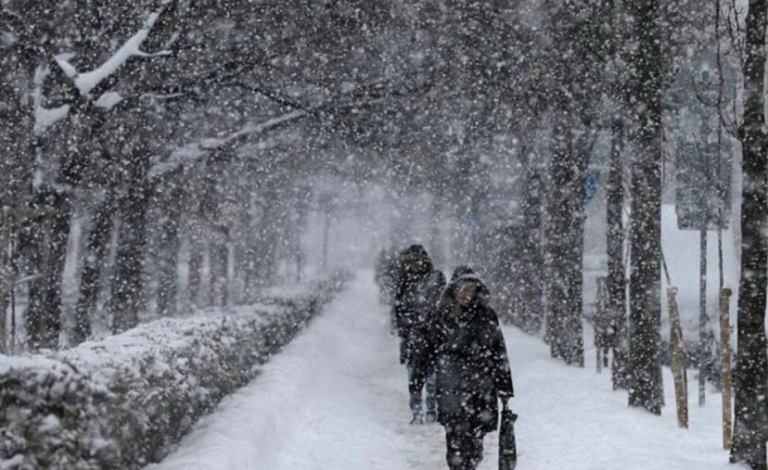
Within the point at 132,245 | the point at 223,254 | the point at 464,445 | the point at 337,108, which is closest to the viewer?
the point at 464,445

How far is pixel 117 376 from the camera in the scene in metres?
6.56

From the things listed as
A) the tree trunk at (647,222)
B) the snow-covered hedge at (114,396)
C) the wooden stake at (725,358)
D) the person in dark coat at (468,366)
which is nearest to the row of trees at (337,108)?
the tree trunk at (647,222)

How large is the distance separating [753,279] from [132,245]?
12.5 m

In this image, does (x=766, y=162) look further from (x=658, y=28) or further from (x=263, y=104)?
(x=263, y=104)

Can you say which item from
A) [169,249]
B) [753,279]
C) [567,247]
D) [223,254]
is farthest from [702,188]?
[169,249]

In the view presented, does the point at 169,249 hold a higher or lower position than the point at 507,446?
higher

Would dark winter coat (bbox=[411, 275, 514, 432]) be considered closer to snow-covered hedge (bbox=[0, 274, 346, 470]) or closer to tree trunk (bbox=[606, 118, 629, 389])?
snow-covered hedge (bbox=[0, 274, 346, 470])

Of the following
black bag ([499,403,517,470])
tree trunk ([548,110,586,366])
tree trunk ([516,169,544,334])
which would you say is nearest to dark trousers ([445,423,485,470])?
black bag ([499,403,517,470])

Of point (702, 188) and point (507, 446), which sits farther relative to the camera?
point (702, 188)

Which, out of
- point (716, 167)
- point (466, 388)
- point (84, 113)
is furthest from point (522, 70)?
point (466, 388)

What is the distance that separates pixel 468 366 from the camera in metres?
7.33

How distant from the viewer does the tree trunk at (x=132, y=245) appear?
17.5 metres

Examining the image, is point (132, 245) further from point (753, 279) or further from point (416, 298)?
point (753, 279)

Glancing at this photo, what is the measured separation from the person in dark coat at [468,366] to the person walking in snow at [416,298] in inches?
132
